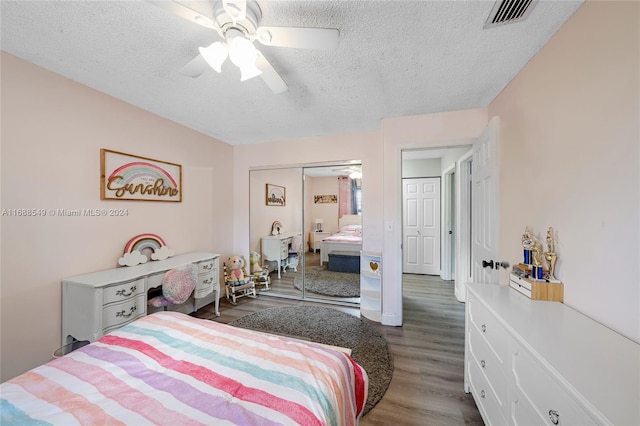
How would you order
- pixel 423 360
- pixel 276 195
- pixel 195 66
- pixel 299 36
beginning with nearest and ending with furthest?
pixel 299 36 < pixel 195 66 < pixel 423 360 < pixel 276 195

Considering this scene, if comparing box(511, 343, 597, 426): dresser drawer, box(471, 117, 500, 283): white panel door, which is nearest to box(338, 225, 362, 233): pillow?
box(471, 117, 500, 283): white panel door

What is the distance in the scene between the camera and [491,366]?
1.24 m

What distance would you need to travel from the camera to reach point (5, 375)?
1.57m

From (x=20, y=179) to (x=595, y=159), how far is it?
3515 millimetres

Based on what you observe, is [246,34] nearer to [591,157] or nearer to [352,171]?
[591,157]

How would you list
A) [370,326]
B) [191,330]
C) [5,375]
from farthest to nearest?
1. [370,326]
2. [5,375]
3. [191,330]

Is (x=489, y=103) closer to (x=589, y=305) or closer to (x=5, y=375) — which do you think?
(x=589, y=305)

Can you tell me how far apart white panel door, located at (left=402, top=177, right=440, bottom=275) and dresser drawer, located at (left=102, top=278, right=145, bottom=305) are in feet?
13.5

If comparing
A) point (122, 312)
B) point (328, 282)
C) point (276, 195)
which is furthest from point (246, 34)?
point (328, 282)

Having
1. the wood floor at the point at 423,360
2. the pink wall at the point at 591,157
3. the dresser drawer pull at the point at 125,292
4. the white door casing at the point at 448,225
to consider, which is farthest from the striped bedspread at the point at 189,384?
the white door casing at the point at 448,225

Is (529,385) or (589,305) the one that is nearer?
(529,385)

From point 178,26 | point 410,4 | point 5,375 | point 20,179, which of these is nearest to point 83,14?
point 178,26

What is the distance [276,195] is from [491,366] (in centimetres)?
316

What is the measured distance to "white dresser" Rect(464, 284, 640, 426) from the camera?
0.67 meters
